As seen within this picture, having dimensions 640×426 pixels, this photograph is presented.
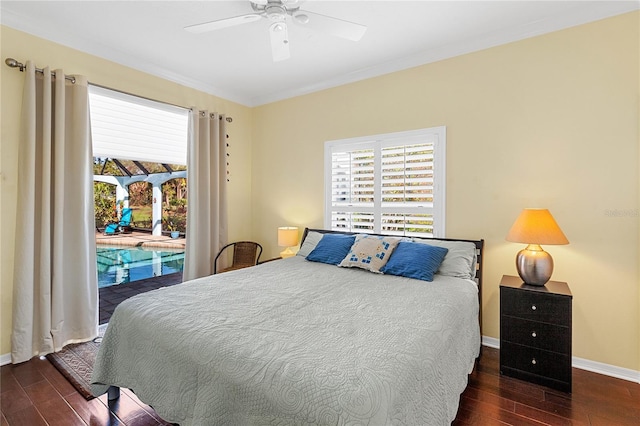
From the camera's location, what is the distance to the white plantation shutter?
3.04 m

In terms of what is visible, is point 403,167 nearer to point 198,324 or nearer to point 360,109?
point 360,109

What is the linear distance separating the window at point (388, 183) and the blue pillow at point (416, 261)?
444 mm

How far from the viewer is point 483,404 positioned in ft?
6.42

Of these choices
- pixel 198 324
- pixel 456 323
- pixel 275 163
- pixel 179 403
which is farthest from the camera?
pixel 275 163

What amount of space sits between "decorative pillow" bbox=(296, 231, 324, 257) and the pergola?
3599 mm

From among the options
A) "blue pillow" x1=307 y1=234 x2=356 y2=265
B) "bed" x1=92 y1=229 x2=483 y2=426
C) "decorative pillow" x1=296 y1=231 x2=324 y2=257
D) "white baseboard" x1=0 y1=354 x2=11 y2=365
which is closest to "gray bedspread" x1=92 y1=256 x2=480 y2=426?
"bed" x1=92 y1=229 x2=483 y2=426

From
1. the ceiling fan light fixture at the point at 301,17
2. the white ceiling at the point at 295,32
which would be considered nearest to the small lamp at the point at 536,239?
the white ceiling at the point at 295,32

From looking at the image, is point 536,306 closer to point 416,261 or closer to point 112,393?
point 416,261

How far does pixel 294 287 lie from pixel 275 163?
247 cm

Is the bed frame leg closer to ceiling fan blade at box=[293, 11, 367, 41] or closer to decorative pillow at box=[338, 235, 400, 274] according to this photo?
decorative pillow at box=[338, 235, 400, 274]

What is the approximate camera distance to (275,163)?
170 inches

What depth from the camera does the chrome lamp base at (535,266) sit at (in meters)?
2.25

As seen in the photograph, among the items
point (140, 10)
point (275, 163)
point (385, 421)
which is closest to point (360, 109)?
point (275, 163)

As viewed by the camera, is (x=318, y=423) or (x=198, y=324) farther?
(x=198, y=324)
